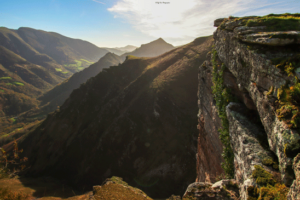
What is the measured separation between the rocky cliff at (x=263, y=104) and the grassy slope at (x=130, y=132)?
28106 mm

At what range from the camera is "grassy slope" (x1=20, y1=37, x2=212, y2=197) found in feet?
130

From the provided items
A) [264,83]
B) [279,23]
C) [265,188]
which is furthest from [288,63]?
[265,188]

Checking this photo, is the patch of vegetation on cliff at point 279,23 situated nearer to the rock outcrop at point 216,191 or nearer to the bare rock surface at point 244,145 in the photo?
the bare rock surface at point 244,145

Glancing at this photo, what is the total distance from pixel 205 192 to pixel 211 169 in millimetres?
8608

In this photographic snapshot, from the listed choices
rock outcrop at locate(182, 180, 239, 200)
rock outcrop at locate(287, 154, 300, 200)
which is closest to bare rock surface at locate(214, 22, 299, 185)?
rock outcrop at locate(287, 154, 300, 200)

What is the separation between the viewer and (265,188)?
747 centimetres

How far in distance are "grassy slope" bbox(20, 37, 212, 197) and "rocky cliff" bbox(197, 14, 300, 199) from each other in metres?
28.1

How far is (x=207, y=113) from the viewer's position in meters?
Answer: 21.8

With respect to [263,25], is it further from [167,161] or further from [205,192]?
[167,161]

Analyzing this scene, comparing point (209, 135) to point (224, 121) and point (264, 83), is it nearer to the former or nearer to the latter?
point (224, 121)

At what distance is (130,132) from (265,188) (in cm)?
4482

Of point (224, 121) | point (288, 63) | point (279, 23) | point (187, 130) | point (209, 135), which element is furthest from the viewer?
point (187, 130)

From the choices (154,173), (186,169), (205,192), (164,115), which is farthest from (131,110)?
(205,192)

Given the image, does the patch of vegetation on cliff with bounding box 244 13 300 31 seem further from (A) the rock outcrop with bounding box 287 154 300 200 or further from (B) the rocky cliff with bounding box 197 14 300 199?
(A) the rock outcrop with bounding box 287 154 300 200
